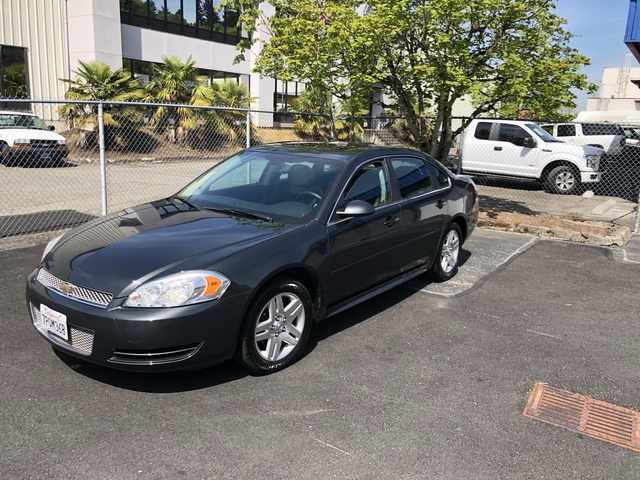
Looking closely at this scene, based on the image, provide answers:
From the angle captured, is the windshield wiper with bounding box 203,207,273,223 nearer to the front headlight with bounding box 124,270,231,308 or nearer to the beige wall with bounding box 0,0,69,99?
the front headlight with bounding box 124,270,231,308

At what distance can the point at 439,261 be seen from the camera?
5887 mm

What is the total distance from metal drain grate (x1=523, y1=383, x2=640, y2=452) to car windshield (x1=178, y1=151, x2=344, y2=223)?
2.09 metres

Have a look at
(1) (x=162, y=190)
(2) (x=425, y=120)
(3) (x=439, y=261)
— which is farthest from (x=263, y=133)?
(3) (x=439, y=261)

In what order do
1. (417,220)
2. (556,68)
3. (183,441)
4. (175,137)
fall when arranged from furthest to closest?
(175,137)
(556,68)
(417,220)
(183,441)

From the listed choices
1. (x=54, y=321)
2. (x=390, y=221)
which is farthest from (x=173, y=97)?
(x=54, y=321)

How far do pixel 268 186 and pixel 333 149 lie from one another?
0.82 metres

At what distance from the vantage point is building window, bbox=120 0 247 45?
21422 millimetres

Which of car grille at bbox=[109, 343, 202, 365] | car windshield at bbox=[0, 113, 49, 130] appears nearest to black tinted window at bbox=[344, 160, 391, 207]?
car grille at bbox=[109, 343, 202, 365]

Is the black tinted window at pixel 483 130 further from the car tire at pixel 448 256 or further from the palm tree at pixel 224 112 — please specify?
the car tire at pixel 448 256

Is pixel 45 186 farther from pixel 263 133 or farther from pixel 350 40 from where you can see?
pixel 263 133

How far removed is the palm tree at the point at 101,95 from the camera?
707 inches

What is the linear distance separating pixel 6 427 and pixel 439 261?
4.27 m

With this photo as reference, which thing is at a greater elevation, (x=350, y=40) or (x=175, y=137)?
(x=350, y=40)

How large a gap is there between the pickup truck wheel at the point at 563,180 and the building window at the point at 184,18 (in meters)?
14.2
